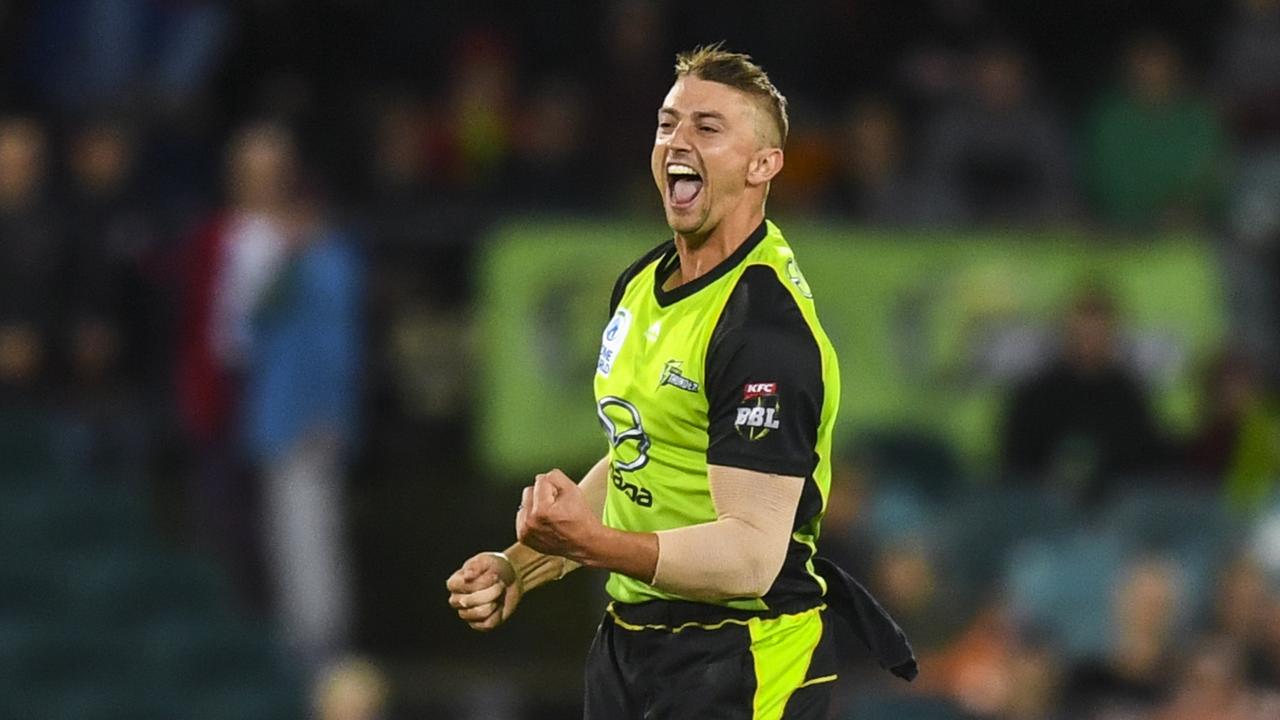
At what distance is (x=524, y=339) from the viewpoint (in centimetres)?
1019

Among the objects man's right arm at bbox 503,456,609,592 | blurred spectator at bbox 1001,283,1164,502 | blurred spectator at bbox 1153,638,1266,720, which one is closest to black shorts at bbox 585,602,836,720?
man's right arm at bbox 503,456,609,592

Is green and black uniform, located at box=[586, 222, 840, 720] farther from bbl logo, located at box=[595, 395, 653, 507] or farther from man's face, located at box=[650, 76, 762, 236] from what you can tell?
man's face, located at box=[650, 76, 762, 236]

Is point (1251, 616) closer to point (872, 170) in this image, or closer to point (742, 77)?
point (872, 170)

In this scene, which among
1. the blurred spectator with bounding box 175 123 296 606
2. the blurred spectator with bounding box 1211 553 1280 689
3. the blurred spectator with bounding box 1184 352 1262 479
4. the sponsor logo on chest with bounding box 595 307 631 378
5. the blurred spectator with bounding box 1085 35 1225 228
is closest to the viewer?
the sponsor logo on chest with bounding box 595 307 631 378

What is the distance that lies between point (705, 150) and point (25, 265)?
216 inches

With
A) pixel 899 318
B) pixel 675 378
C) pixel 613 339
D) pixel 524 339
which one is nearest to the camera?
pixel 675 378

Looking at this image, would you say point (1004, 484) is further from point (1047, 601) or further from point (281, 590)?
point (281, 590)

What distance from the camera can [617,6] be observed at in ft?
38.5

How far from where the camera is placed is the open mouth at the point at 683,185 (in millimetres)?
4309

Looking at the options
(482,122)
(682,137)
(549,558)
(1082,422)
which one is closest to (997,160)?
(1082,422)

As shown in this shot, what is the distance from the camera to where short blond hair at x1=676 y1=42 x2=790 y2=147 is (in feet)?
14.2

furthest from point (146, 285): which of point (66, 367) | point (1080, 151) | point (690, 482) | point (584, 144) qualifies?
point (690, 482)

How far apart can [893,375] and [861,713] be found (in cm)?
298

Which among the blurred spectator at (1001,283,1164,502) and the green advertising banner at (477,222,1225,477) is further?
the green advertising banner at (477,222,1225,477)
